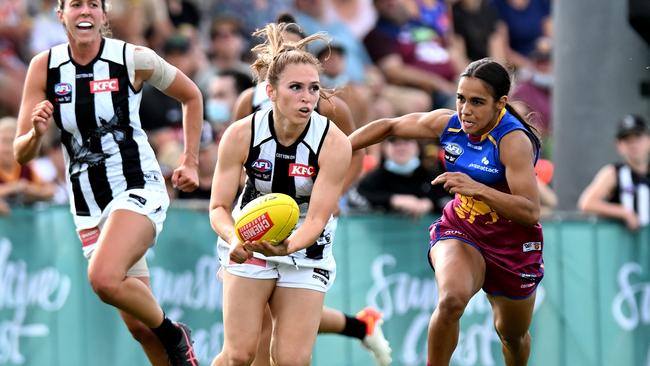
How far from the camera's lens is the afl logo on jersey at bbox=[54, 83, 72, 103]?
8.45 metres

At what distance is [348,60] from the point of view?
1487 centimetres

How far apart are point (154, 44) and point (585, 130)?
16.9 feet

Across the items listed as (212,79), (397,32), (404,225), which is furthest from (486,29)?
(404,225)

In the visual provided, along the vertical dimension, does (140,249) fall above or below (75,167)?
below

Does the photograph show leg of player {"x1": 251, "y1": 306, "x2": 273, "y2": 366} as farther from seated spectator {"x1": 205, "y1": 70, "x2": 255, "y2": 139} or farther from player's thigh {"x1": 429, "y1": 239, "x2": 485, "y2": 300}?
seated spectator {"x1": 205, "y1": 70, "x2": 255, "y2": 139}

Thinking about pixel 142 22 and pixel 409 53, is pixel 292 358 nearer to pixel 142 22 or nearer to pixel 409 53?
pixel 142 22

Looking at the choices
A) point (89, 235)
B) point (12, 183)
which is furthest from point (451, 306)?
point (12, 183)

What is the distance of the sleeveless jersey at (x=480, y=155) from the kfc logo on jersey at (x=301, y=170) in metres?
1.03

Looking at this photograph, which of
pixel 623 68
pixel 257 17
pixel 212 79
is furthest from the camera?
pixel 257 17

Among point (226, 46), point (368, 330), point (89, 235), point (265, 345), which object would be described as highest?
point (226, 46)

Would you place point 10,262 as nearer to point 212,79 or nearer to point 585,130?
point 212,79

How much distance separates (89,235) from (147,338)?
795 mm

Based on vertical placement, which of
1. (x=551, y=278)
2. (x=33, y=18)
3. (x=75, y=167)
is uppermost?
(x=33, y=18)

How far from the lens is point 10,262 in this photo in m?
11.7
